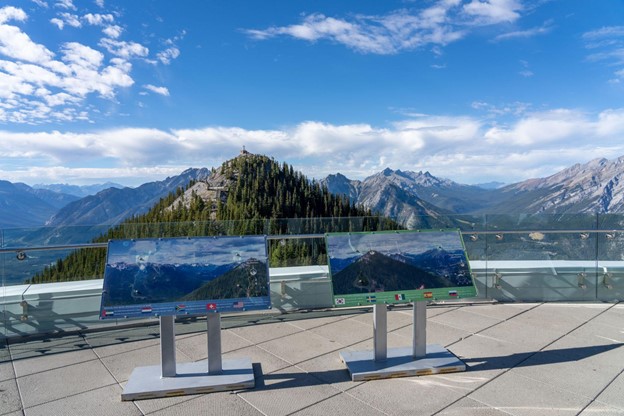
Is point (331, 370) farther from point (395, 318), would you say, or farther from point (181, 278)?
point (395, 318)

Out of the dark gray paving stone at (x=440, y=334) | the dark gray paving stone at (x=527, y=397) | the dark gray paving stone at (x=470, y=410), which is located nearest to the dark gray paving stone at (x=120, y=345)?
the dark gray paving stone at (x=440, y=334)

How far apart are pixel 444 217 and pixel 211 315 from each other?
213 inches

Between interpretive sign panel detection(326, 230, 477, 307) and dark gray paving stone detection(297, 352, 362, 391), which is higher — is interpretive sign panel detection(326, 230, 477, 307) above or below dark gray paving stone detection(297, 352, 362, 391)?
above

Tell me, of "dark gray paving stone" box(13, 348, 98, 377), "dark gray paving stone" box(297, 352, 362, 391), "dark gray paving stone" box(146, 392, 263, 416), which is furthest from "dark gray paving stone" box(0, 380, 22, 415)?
"dark gray paving stone" box(297, 352, 362, 391)

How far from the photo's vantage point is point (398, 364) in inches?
193

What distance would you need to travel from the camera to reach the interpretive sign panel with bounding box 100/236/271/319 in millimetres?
4453

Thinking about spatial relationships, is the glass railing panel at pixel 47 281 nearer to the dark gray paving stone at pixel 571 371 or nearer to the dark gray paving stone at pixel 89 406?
the dark gray paving stone at pixel 89 406

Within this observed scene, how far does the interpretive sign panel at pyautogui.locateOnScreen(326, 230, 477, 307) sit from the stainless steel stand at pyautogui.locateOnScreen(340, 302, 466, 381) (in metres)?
0.20

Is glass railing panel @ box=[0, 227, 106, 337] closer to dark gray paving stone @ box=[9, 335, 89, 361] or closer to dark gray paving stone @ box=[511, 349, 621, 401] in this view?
dark gray paving stone @ box=[9, 335, 89, 361]

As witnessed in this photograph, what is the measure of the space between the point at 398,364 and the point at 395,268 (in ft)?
3.42

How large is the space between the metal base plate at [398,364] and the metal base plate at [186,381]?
1118 mm

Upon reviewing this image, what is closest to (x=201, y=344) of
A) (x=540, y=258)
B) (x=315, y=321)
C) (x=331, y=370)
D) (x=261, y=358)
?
(x=261, y=358)

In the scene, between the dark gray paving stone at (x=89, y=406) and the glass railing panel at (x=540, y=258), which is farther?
the glass railing panel at (x=540, y=258)

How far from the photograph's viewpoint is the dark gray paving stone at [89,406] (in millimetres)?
4016
